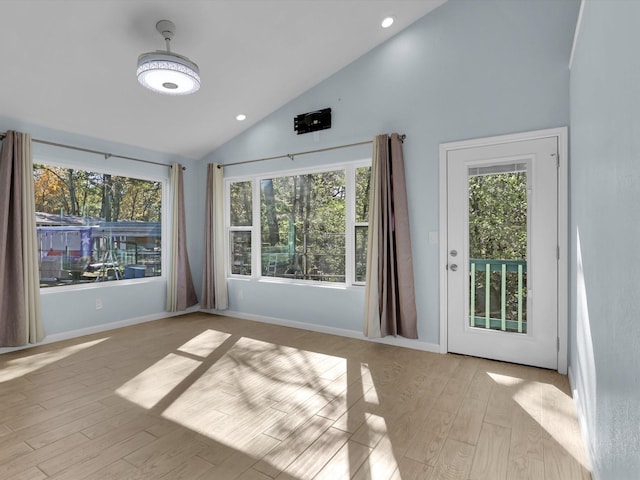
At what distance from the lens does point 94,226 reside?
453 centimetres

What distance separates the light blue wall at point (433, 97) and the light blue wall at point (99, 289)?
6.12ft

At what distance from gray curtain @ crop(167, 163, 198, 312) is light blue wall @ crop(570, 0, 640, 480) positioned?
475 centimetres

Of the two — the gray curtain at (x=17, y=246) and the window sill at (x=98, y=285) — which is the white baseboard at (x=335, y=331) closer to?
the window sill at (x=98, y=285)

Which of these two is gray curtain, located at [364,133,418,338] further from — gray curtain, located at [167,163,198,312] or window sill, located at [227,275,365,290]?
gray curtain, located at [167,163,198,312]

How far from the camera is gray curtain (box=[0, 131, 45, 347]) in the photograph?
3553mm

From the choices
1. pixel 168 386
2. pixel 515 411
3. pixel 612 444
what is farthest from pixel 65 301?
pixel 612 444

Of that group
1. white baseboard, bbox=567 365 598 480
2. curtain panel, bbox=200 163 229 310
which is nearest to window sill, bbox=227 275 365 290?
curtain panel, bbox=200 163 229 310

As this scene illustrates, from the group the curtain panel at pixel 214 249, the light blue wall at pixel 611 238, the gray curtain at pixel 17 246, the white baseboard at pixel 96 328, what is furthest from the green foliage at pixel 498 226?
the gray curtain at pixel 17 246

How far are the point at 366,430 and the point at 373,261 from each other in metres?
1.92

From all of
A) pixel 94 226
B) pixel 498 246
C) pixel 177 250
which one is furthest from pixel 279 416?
pixel 94 226

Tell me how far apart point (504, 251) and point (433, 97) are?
1.67 metres

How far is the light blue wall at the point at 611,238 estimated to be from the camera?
1.05m

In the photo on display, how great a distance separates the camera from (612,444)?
131cm

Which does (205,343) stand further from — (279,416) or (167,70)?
(167,70)
